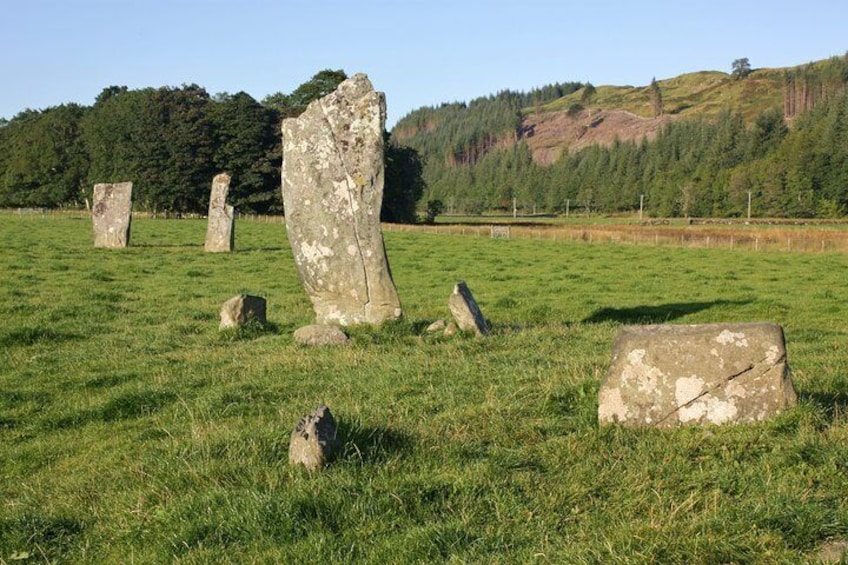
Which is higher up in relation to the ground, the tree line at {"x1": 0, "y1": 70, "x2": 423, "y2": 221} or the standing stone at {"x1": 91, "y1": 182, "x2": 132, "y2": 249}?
the tree line at {"x1": 0, "y1": 70, "x2": 423, "y2": 221}

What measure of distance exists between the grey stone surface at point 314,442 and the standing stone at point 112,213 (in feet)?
95.9

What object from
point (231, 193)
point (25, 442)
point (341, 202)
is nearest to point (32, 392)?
point (25, 442)

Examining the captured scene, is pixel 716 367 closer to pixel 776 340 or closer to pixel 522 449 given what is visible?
pixel 776 340

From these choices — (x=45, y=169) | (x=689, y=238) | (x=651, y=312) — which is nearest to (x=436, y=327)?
(x=651, y=312)

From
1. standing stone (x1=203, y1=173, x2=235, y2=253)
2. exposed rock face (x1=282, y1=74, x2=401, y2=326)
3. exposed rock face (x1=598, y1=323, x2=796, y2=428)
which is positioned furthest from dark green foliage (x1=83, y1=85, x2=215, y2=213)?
exposed rock face (x1=598, y1=323, x2=796, y2=428)

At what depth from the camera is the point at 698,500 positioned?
5059 millimetres

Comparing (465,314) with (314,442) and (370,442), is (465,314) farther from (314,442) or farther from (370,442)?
(314,442)

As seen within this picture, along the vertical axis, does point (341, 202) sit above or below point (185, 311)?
above

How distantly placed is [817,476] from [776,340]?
1.33 metres

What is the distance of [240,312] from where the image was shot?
13672mm

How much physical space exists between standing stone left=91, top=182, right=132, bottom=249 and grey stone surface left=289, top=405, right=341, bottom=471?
95.9 ft

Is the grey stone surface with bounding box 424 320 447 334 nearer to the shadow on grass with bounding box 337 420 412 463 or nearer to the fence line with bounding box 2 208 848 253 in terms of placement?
the shadow on grass with bounding box 337 420 412 463

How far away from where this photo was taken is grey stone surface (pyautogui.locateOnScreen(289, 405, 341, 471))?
19.0ft

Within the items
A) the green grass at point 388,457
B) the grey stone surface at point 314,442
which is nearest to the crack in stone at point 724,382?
the green grass at point 388,457
